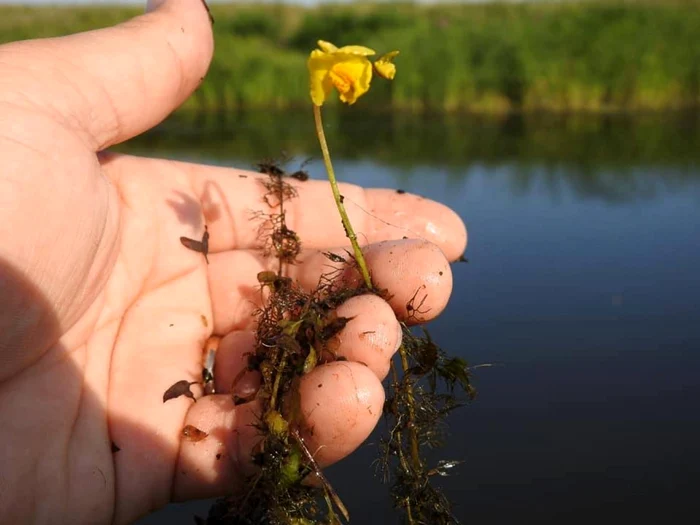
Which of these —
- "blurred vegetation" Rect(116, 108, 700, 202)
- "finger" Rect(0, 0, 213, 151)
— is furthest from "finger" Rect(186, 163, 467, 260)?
"blurred vegetation" Rect(116, 108, 700, 202)

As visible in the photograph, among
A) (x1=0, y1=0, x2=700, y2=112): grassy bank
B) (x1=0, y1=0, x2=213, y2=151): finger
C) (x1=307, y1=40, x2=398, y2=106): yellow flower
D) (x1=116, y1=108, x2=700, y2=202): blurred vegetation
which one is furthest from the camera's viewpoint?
(x1=0, y1=0, x2=700, y2=112): grassy bank

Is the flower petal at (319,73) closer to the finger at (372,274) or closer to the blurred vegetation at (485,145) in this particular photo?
the finger at (372,274)

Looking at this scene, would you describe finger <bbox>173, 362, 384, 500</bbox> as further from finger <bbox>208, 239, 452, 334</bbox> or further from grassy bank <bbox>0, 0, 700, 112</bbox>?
grassy bank <bbox>0, 0, 700, 112</bbox>

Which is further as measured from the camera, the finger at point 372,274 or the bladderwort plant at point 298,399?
the finger at point 372,274

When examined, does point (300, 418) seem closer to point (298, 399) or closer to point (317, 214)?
point (298, 399)

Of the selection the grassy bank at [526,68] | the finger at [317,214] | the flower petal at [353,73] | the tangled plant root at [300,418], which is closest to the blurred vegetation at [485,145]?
the grassy bank at [526,68]

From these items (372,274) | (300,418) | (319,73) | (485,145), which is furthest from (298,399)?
(485,145)
